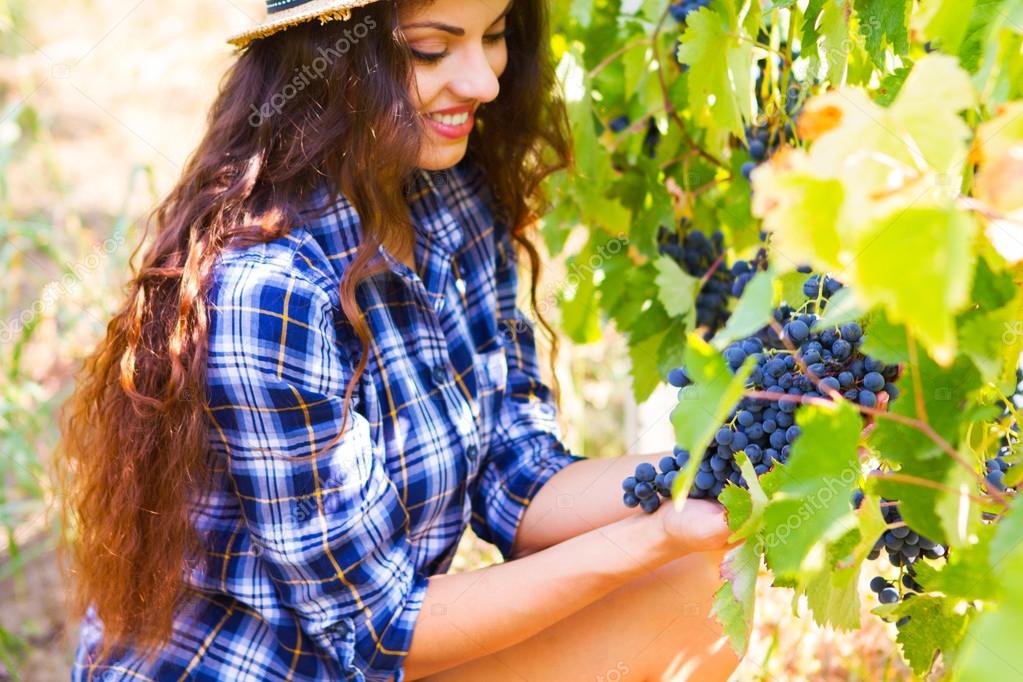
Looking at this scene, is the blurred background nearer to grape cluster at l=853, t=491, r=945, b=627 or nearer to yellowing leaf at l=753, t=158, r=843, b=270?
grape cluster at l=853, t=491, r=945, b=627

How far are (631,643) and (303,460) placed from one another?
59 centimetres

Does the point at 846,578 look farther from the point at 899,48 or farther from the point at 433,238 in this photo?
the point at 433,238

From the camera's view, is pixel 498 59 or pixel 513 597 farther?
pixel 498 59

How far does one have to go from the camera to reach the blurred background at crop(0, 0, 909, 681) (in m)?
2.24

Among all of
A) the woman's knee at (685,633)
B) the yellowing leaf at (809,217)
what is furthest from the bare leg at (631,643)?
the yellowing leaf at (809,217)

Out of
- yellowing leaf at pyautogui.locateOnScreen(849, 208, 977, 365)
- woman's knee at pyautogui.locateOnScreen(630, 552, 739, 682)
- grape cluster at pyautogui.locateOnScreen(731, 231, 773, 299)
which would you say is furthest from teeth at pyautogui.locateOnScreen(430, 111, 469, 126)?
yellowing leaf at pyautogui.locateOnScreen(849, 208, 977, 365)

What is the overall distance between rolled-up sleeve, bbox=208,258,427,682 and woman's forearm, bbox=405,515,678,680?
0.04 m

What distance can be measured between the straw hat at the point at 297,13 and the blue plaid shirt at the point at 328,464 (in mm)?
245

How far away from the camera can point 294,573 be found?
139cm

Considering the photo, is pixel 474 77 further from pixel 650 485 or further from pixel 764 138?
pixel 650 485

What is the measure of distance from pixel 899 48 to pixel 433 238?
843 millimetres

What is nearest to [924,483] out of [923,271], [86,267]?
[923,271]

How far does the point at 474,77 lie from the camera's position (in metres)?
1.45

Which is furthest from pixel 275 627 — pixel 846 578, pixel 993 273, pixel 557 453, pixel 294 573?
pixel 993 273
